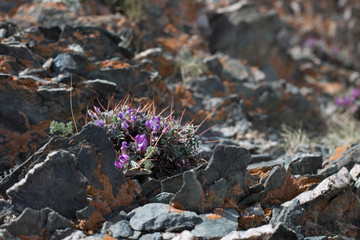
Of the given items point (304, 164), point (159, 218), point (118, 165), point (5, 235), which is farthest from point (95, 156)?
point (304, 164)

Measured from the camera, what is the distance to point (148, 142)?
153 inches

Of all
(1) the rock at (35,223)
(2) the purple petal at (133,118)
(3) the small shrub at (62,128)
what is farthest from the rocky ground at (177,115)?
(2) the purple petal at (133,118)

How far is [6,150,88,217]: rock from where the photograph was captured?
3078mm

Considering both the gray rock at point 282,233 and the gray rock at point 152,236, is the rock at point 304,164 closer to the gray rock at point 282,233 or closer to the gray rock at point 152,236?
the gray rock at point 282,233

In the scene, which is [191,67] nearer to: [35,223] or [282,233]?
[282,233]

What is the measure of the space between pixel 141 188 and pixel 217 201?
0.68m

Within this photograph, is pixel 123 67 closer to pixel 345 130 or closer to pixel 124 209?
pixel 124 209

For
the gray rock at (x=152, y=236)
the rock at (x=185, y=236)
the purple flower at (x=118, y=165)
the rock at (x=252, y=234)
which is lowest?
the gray rock at (x=152, y=236)

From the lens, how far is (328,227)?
374 cm

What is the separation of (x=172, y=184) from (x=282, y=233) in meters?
1.02

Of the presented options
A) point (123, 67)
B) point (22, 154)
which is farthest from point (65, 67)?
point (22, 154)

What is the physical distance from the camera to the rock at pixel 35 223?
2.87 metres

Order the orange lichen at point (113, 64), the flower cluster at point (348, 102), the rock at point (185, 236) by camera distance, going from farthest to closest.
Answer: the flower cluster at point (348, 102)
the orange lichen at point (113, 64)
the rock at point (185, 236)

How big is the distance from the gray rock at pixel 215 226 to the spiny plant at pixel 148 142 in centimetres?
78
